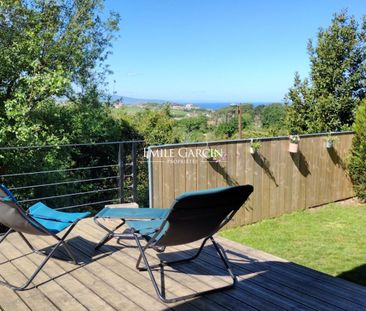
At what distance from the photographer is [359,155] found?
698 centimetres

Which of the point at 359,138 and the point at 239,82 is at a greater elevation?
the point at 239,82

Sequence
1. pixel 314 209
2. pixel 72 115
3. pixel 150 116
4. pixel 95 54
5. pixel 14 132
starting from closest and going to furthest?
1. pixel 314 209
2. pixel 14 132
3. pixel 72 115
4. pixel 95 54
5. pixel 150 116

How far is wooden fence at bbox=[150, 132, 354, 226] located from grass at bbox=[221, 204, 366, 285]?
11.1 inches

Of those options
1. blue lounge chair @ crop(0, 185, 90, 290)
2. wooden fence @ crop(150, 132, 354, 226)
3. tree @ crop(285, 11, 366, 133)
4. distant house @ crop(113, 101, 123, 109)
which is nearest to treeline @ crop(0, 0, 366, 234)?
tree @ crop(285, 11, 366, 133)

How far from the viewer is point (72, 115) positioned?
8938 mm

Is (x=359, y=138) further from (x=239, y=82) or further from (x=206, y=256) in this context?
(x=239, y=82)

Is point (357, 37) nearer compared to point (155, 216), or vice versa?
point (155, 216)

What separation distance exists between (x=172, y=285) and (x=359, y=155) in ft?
18.8

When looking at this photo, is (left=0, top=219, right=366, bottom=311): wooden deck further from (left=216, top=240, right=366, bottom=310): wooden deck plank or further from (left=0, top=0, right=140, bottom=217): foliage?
(left=0, top=0, right=140, bottom=217): foliage

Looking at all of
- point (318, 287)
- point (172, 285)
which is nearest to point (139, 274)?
point (172, 285)

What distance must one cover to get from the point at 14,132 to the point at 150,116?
275 inches

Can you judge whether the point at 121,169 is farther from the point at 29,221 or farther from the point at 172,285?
the point at 172,285

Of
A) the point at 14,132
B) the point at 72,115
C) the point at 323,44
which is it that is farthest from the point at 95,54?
the point at 323,44

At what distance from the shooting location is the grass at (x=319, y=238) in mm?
4238
